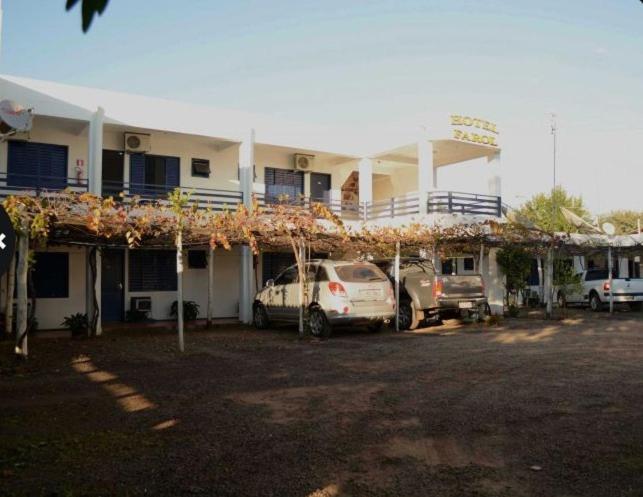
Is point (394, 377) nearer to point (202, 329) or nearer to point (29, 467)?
point (29, 467)

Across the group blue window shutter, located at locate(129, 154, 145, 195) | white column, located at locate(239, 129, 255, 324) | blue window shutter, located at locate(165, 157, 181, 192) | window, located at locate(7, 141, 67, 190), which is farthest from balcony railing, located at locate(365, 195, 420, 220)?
window, located at locate(7, 141, 67, 190)

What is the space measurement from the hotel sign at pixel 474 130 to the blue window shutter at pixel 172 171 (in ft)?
29.4

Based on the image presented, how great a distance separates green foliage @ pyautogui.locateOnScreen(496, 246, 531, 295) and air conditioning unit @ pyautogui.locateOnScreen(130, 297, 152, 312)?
11321 millimetres

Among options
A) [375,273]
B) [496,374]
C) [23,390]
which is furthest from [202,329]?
[496,374]

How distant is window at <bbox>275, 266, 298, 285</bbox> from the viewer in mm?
15104

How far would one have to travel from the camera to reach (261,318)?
53.4 ft

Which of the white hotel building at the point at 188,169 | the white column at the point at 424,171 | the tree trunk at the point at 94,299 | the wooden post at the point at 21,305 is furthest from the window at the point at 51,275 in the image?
the white column at the point at 424,171

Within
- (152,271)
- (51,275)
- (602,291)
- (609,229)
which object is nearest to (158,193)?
(152,271)

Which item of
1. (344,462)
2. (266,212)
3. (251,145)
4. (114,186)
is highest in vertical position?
(251,145)

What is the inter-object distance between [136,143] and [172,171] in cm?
156

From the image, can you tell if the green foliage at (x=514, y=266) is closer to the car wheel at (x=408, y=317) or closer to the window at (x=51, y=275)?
the car wheel at (x=408, y=317)

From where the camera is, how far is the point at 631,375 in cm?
862

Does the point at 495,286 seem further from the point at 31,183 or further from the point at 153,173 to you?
the point at 31,183

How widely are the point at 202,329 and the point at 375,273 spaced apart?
510cm
